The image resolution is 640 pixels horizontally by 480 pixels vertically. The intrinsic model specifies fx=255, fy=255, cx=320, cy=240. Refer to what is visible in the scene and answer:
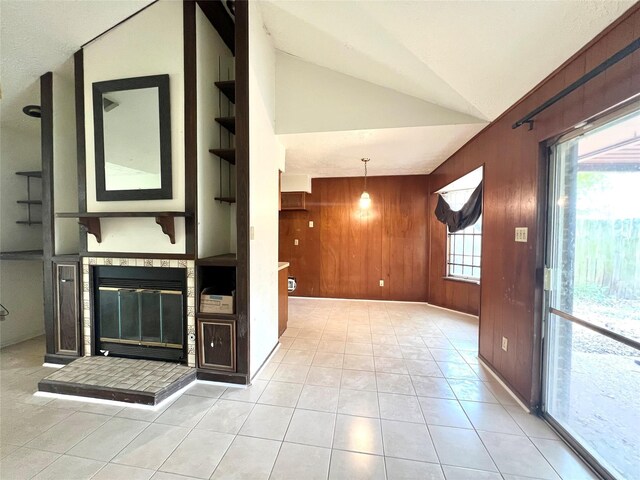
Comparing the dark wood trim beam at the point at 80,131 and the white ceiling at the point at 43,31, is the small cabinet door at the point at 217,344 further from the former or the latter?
the white ceiling at the point at 43,31

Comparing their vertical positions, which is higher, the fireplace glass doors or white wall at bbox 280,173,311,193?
white wall at bbox 280,173,311,193

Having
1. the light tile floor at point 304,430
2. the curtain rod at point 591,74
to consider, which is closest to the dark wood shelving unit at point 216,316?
the light tile floor at point 304,430

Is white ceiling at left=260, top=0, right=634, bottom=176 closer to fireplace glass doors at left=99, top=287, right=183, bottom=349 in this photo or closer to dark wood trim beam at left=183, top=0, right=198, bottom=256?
dark wood trim beam at left=183, top=0, right=198, bottom=256

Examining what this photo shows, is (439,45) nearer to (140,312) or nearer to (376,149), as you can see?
(376,149)

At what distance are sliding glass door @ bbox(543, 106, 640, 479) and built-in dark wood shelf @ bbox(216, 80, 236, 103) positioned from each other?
2.69m

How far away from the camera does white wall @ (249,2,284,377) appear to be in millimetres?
2293

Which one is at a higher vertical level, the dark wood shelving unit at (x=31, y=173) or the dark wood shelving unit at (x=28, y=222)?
the dark wood shelving unit at (x=31, y=173)

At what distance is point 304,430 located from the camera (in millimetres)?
1721

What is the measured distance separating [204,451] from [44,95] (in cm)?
353

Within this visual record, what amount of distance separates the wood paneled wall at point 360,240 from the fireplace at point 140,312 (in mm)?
3135

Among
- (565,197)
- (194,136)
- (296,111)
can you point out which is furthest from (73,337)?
(565,197)

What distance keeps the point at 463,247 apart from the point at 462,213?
2.97ft

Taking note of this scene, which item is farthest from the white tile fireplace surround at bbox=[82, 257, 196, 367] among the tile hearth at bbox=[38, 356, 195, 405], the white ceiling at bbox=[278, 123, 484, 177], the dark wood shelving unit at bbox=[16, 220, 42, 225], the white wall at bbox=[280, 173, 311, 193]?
the white wall at bbox=[280, 173, 311, 193]

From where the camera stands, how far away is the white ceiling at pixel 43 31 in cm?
199
